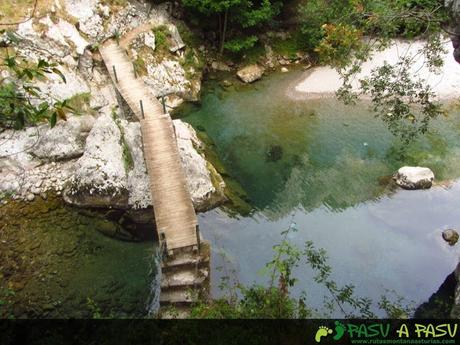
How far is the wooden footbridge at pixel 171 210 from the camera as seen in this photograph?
42.9 feet

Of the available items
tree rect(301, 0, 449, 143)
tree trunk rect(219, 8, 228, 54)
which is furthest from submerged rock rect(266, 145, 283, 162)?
tree trunk rect(219, 8, 228, 54)

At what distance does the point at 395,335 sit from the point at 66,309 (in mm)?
9819

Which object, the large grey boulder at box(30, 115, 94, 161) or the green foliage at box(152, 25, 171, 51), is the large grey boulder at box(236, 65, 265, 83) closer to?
the green foliage at box(152, 25, 171, 51)

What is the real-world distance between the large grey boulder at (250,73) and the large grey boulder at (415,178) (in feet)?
39.8

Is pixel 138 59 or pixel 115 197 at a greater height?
pixel 138 59

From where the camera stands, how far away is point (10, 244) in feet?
46.0

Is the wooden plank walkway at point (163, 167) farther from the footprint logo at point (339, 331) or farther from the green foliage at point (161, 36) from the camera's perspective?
the footprint logo at point (339, 331)

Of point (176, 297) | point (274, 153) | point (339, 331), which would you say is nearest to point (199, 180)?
point (274, 153)

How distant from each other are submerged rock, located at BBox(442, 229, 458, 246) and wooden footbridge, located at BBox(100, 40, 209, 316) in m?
9.76

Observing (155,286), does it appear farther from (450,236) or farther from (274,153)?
(450,236)

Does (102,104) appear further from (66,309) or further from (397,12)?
(397,12)

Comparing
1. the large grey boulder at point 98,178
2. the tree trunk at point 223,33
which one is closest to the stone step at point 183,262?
the large grey boulder at point 98,178

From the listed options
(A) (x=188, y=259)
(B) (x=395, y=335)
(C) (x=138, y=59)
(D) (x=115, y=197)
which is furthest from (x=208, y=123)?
(B) (x=395, y=335)

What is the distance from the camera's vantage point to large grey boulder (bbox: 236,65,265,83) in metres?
26.3
